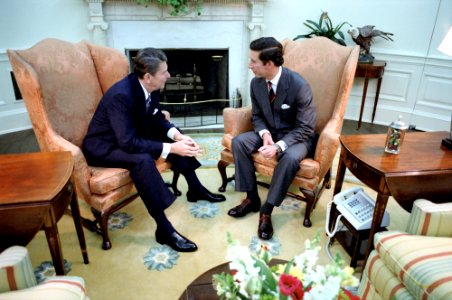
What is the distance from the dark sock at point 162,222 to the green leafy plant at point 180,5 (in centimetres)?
225

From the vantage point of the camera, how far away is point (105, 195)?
1816 mm

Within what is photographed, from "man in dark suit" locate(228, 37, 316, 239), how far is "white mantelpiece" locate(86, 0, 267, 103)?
1.76 metres

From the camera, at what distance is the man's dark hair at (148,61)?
1796 millimetres

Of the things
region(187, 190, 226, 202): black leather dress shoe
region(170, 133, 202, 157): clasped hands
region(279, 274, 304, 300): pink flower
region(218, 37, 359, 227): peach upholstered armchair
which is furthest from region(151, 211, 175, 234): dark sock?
region(279, 274, 304, 300): pink flower

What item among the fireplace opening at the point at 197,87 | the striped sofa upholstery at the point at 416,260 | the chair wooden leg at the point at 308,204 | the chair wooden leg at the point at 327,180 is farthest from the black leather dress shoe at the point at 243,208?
the fireplace opening at the point at 197,87

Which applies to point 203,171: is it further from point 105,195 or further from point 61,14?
point 61,14

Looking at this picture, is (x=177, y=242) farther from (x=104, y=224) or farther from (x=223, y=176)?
(x=223, y=176)

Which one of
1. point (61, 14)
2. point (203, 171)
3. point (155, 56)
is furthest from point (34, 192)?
point (61, 14)

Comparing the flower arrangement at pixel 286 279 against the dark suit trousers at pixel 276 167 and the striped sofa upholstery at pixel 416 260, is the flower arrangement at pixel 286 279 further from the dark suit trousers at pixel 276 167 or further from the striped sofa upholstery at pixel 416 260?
the dark suit trousers at pixel 276 167

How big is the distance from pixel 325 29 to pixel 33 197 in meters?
3.34

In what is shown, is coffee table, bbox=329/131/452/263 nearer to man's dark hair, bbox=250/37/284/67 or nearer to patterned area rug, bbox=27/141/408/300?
patterned area rug, bbox=27/141/408/300

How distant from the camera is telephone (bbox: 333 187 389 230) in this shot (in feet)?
5.47

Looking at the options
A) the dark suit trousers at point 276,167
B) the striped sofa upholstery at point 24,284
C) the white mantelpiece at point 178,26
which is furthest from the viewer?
the white mantelpiece at point 178,26

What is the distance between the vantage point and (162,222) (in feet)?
6.12
